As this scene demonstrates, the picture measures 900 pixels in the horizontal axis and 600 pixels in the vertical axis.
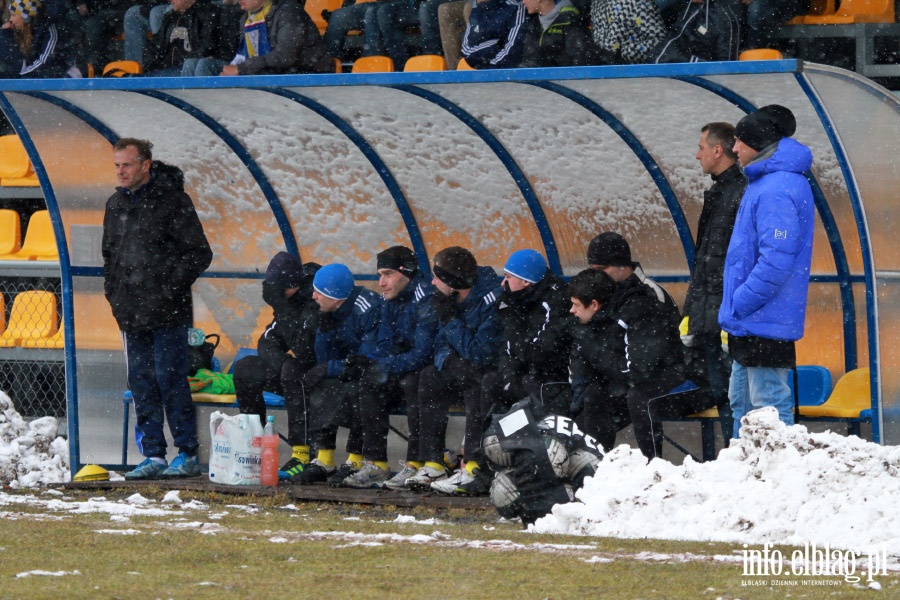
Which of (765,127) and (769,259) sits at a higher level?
(765,127)

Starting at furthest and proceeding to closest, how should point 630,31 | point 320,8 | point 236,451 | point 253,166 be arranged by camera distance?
point 320,8
point 630,31
point 253,166
point 236,451

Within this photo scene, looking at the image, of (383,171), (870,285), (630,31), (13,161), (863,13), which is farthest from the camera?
(13,161)

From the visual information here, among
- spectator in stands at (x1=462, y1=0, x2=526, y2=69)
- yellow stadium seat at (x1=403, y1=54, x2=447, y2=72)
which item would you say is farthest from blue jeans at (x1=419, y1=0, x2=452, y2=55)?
spectator in stands at (x1=462, y1=0, x2=526, y2=69)

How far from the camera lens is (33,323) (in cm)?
1166

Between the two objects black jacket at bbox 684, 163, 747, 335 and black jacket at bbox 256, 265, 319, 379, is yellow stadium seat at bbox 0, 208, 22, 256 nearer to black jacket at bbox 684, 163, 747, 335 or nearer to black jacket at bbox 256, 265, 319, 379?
black jacket at bbox 256, 265, 319, 379

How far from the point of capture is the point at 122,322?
868 cm

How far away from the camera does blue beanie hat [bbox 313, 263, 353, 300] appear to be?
28.1ft

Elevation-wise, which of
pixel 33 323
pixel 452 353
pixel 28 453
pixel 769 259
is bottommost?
pixel 28 453

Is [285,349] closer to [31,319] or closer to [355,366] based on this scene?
[355,366]

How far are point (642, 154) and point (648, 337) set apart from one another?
4.94 ft

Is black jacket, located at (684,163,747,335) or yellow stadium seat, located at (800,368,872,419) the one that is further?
yellow stadium seat, located at (800,368,872,419)

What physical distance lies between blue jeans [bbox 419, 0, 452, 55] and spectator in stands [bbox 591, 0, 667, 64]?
2.33 meters

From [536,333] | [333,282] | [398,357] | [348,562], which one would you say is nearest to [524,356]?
[536,333]

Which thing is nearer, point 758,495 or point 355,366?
point 758,495
